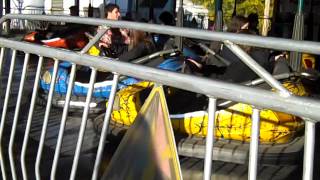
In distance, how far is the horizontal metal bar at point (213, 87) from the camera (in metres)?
1.91

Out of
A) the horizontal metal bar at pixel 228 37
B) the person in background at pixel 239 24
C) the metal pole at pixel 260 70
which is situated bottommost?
the person in background at pixel 239 24

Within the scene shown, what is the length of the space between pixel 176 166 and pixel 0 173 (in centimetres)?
224

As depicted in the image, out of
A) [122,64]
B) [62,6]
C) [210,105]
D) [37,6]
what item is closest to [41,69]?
[122,64]

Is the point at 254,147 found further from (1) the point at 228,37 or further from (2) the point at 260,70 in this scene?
(1) the point at 228,37

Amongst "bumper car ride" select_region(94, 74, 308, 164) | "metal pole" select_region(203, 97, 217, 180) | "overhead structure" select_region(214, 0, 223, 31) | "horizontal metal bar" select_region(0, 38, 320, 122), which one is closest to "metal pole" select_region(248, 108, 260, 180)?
"horizontal metal bar" select_region(0, 38, 320, 122)

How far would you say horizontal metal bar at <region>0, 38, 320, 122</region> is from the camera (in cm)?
191

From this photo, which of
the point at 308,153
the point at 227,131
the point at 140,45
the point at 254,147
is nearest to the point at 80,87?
the point at 227,131

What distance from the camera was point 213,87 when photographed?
86.8 inches

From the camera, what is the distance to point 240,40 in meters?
2.33

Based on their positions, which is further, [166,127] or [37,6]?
[37,6]

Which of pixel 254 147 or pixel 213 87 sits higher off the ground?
pixel 213 87

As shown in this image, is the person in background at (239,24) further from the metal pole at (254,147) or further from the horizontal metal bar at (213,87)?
the metal pole at (254,147)

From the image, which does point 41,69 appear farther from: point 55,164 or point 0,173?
point 0,173

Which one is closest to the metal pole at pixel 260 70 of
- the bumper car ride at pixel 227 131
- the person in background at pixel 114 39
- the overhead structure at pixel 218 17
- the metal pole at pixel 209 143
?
the metal pole at pixel 209 143
